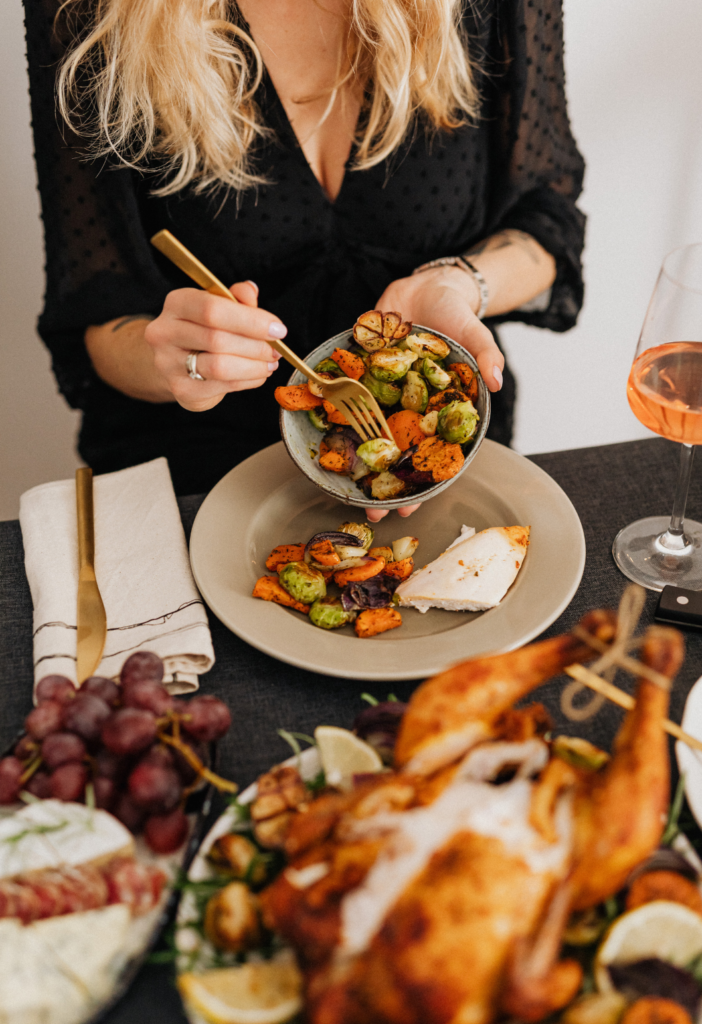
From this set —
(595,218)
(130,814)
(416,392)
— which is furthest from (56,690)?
(595,218)

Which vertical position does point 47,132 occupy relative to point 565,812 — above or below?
above

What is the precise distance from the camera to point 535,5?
68.1 inches

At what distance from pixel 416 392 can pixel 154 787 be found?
78cm

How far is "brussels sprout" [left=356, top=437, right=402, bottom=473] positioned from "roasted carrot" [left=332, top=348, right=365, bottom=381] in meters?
0.14

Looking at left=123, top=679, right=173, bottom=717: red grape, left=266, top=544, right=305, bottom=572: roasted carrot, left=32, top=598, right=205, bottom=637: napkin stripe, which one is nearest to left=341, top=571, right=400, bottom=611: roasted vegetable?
left=266, top=544, right=305, bottom=572: roasted carrot

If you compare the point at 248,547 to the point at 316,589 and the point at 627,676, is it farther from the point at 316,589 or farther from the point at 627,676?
the point at 627,676

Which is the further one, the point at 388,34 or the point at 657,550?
the point at 388,34

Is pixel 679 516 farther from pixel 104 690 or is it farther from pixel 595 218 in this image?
pixel 595 218

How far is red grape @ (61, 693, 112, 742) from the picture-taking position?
2.52 feet

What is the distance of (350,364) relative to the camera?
4.18 feet

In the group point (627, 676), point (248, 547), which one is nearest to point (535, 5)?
point (248, 547)

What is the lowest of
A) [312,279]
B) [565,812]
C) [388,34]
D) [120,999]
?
[120,999]

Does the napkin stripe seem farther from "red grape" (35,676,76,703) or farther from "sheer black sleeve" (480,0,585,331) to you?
"sheer black sleeve" (480,0,585,331)

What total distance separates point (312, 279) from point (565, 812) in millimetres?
1448
